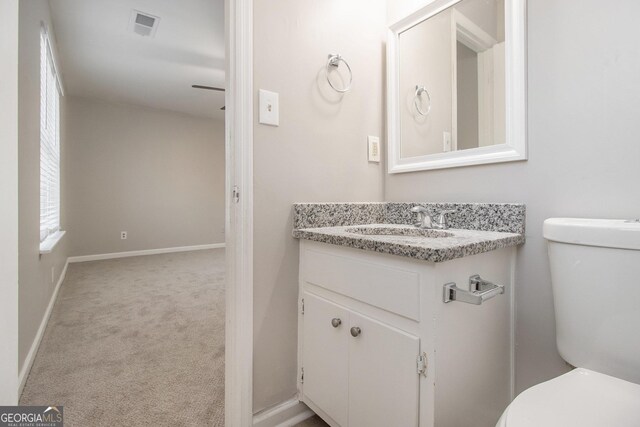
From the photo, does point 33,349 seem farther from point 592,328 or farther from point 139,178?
point 139,178

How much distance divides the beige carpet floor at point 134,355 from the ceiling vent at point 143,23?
7.54 ft

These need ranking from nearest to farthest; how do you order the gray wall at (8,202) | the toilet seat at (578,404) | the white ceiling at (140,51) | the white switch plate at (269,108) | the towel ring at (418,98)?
the toilet seat at (578,404) → the gray wall at (8,202) → the white switch plate at (269,108) → the towel ring at (418,98) → the white ceiling at (140,51)

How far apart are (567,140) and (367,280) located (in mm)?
770

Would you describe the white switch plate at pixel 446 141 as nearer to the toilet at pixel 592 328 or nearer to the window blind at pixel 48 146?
the toilet at pixel 592 328

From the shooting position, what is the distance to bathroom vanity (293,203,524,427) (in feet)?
2.52

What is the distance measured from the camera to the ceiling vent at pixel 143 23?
2374 mm

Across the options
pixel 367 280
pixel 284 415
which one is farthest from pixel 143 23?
pixel 284 415

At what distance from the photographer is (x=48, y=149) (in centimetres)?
249

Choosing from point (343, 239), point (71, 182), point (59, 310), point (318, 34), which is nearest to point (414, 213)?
point (343, 239)

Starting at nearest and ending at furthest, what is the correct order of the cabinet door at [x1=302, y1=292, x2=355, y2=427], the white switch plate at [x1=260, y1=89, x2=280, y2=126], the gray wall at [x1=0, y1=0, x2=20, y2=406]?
the gray wall at [x1=0, y1=0, x2=20, y2=406] → the cabinet door at [x1=302, y1=292, x2=355, y2=427] → the white switch plate at [x1=260, y1=89, x2=280, y2=126]

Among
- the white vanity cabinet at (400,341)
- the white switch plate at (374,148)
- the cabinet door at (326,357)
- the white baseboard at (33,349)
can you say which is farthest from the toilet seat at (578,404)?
the white baseboard at (33,349)

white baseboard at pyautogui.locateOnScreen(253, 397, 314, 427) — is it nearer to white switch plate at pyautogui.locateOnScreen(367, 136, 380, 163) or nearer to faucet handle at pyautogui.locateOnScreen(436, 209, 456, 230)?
faucet handle at pyautogui.locateOnScreen(436, 209, 456, 230)

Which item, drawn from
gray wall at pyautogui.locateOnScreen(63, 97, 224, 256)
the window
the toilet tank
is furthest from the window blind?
the toilet tank

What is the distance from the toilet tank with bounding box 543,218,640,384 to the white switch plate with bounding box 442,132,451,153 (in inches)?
21.3
